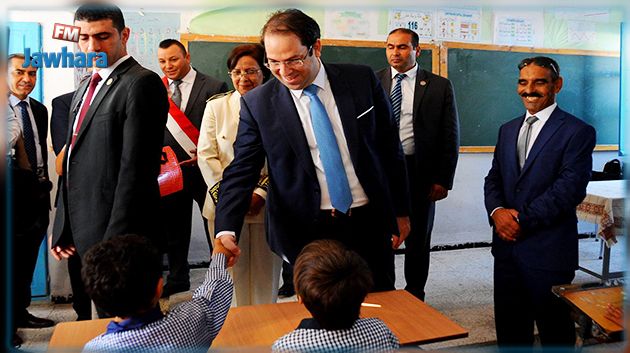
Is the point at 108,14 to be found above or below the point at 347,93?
above

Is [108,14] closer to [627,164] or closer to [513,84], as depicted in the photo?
[627,164]

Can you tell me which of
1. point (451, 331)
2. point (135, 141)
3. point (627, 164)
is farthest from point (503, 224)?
point (135, 141)

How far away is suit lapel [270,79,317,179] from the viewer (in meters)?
1.54

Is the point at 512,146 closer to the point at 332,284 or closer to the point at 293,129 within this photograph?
the point at 293,129

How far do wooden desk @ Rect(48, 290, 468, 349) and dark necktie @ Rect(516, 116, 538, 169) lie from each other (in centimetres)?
76

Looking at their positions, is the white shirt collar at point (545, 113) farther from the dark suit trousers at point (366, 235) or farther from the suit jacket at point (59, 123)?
the suit jacket at point (59, 123)

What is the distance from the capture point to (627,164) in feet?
3.12

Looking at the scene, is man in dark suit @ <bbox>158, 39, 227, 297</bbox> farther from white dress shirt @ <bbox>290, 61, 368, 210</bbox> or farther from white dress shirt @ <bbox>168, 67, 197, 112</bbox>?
white dress shirt @ <bbox>290, 61, 368, 210</bbox>

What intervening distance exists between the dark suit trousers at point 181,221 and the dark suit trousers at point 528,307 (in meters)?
1.23

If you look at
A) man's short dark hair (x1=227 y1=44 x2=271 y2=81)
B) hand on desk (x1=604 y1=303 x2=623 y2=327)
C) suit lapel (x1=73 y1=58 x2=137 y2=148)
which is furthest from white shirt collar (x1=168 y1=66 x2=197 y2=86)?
hand on desk (x1=604 y1=303 x2=623 y2=327)

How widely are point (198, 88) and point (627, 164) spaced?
5.62 feet

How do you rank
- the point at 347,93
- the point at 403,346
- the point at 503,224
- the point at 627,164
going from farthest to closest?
the point at 503,224 → the point at 347,93 → the point at 403,346 → the point at 627,164

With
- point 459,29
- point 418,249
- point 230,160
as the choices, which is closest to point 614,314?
point 418,249

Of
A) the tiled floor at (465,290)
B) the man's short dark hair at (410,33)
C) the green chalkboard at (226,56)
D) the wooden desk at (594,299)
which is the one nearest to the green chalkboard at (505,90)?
the green chalkboard at (226,56)
